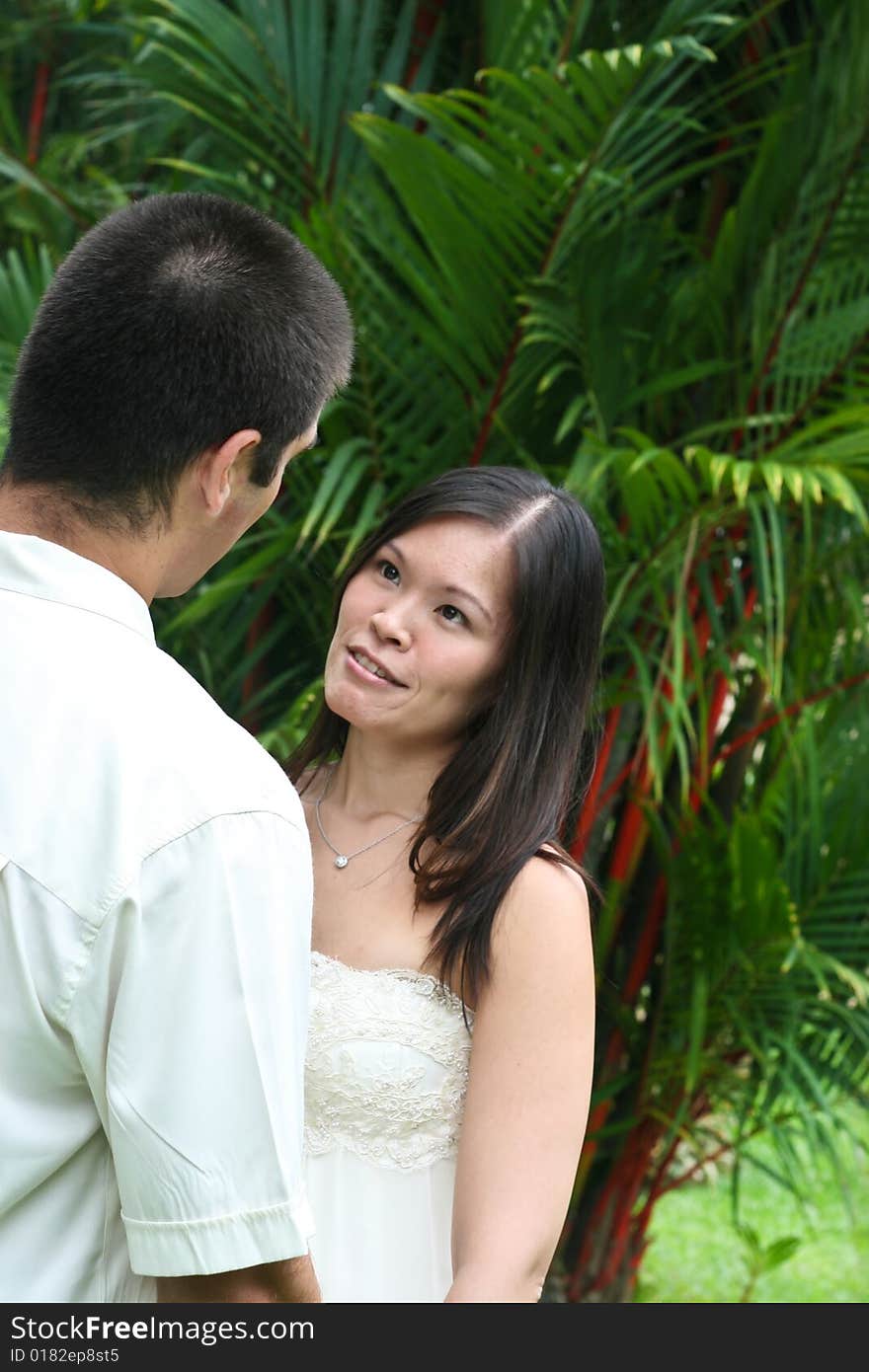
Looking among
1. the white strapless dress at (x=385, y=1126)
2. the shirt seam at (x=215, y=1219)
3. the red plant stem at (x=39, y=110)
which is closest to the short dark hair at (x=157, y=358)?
the shirt seam at (x=215, y=1219)

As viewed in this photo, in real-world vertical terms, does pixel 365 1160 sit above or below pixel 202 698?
below

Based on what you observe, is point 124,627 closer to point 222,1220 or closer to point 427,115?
point 222,1220

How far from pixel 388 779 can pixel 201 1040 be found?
863mm

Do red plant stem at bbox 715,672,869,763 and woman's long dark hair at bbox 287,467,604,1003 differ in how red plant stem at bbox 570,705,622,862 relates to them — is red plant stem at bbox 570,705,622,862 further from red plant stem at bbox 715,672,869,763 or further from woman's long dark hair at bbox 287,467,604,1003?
woman's long dark hair at bbox 287,467,604,1003

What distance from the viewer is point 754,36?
116 inches

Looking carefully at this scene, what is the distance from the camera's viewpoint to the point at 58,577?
3.33ft

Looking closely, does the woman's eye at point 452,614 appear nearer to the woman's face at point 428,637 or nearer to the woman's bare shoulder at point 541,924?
the woman's face at point 428,637

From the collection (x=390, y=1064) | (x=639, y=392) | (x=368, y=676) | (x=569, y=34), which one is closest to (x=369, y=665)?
(x=368, y=676)

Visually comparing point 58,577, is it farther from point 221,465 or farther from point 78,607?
point 221,465

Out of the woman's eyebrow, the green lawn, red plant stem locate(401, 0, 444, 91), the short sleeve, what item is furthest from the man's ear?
the green lawn

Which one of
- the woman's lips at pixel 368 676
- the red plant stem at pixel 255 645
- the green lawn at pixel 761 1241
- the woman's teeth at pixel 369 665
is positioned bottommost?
the green lawn at pixel 761 1241

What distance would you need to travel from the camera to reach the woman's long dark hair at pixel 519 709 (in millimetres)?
1626

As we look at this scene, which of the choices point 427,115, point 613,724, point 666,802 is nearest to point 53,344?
point 427,115
